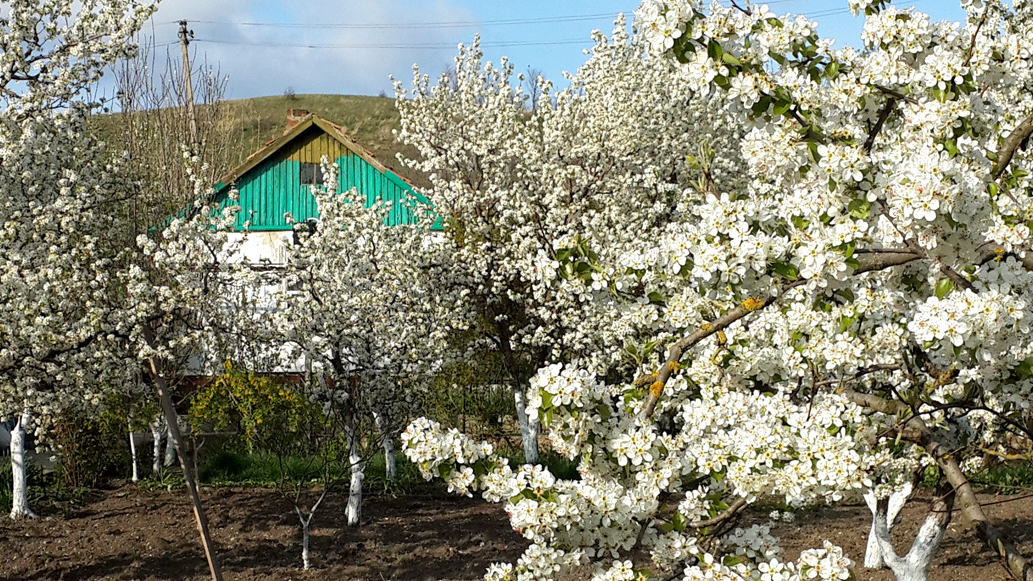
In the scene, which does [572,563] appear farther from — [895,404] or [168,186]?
[168,186]

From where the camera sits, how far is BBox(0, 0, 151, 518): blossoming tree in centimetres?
664

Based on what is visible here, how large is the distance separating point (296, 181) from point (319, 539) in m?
14.4

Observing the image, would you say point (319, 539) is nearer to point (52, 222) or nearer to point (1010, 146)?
point (52, 222)

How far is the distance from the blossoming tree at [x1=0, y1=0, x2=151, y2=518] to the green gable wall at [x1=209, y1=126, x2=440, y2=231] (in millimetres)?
12389

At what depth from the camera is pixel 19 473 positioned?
935 centimetres

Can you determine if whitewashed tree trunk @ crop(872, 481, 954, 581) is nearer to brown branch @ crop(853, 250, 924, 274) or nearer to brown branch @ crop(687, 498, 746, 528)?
brown branch @ crop(687, 498, 746, 528)

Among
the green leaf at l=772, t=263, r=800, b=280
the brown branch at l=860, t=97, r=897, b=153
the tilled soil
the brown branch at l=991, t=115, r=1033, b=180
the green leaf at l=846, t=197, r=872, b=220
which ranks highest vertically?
the brown branch at l=860, t=97, r=897, b=153

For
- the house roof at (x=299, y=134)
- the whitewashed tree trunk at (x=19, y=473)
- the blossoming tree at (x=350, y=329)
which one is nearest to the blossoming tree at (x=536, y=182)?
the blossoming tree at (x=350, y=329)

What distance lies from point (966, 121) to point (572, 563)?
1.88 metres

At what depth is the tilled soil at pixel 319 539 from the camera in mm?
7852

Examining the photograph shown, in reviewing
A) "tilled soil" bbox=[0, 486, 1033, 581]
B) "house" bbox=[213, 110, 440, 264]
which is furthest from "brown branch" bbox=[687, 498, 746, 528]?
"house" bbox=[213, 110, 440, 264]

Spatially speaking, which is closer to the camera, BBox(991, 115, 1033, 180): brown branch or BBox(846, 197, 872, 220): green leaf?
BBox(846, 197, 872, 220): green leaf

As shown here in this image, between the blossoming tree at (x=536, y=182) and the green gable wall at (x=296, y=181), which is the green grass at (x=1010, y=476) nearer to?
the blossoming tree at (x=536, y=182)

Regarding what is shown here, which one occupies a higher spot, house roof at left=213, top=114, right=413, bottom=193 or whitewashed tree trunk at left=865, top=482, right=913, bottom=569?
house roof at left=213, top=114, right=413, bottom=193
